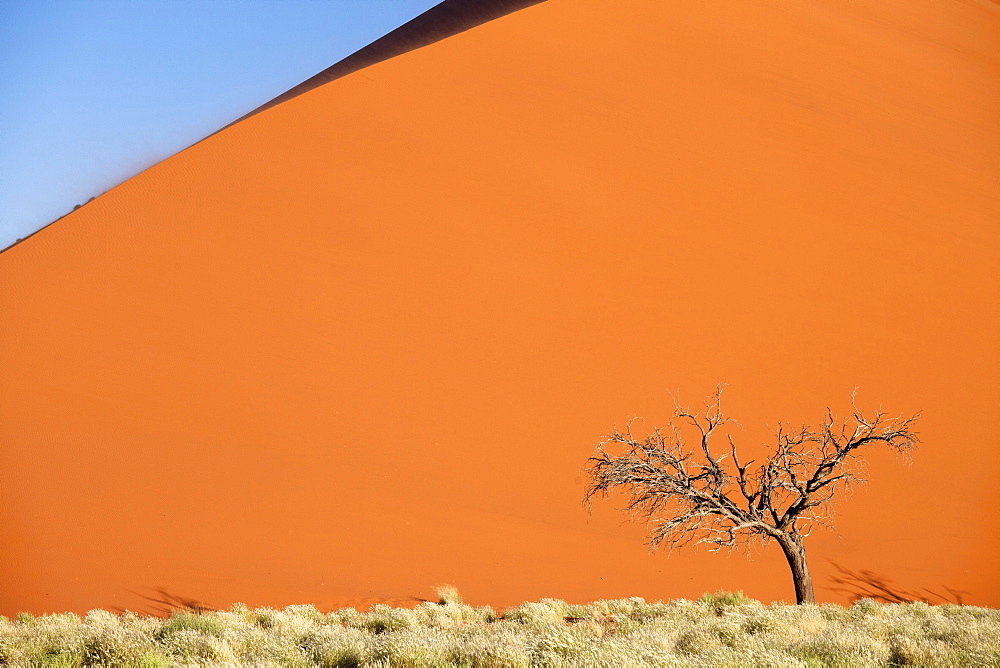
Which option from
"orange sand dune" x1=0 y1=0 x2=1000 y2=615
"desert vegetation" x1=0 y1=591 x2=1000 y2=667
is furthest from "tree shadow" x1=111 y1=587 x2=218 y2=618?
"desert vegetation" x1=0 y1=591 x2=1000 y2=667

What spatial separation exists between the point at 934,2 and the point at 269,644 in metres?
33.5

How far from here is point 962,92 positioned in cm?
2433

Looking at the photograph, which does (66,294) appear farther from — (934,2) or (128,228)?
(934,2)

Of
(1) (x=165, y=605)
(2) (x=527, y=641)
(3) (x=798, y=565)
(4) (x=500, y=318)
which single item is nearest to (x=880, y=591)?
(3) (x=798, y=565)

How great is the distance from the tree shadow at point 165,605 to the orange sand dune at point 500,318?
16 centimetres

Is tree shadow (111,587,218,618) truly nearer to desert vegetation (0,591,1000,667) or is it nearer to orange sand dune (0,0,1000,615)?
orange sand dune (0,0,1000,615)

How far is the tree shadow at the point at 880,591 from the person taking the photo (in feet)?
35.3

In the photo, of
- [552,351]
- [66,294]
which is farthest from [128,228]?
[552,351]

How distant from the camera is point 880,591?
10.9 m

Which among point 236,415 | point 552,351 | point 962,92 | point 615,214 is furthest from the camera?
point 962,92

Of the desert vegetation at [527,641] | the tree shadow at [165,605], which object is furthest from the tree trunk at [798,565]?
the tree shadow at [165,605]

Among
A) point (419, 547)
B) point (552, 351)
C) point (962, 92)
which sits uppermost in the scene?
point (962, 92)

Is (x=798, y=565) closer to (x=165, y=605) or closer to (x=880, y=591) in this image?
(x=880, y=591)

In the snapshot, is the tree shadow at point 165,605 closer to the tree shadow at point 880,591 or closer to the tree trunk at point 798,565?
the tree trunk at point 798,565
